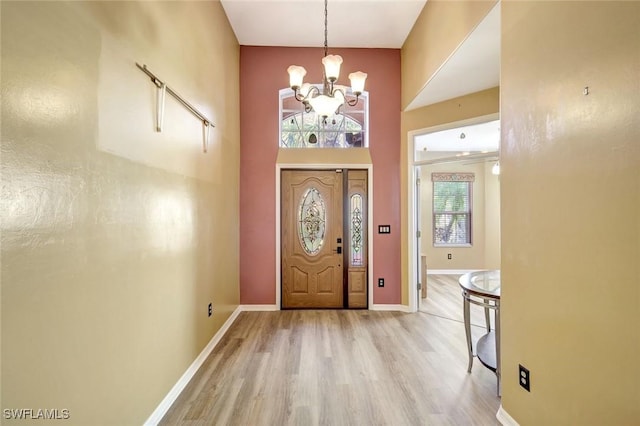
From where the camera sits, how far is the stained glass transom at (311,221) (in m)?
4.37

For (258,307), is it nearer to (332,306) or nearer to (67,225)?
(332,306)

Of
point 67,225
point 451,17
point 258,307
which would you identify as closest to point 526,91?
point 451,17

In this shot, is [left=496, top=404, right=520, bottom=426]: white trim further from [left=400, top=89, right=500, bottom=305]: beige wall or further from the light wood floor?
[left=400, top=89, right=500, bottom=305]: beige wall

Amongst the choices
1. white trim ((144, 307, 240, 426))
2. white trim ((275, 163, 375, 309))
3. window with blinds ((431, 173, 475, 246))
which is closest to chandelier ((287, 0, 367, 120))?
white trim ((275, 163, 375, 309))

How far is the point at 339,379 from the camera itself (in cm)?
247

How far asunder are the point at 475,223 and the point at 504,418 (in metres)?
5.71

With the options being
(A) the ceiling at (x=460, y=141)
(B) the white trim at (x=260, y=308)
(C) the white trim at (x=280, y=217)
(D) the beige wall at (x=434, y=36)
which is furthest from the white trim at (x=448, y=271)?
(D) the beige wall at (x=434, y=36)

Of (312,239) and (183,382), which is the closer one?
(183,382)

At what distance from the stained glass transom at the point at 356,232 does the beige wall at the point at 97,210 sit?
7.83 feet

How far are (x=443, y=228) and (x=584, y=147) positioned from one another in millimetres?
A: 5935

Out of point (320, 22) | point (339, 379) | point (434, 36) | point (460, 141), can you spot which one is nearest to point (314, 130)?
point (320, 22)

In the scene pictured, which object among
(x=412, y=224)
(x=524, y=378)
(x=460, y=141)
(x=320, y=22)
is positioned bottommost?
(x=524, y=378)

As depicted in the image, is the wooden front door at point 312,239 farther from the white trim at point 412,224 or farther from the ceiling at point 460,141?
the ceiling at point 460,141

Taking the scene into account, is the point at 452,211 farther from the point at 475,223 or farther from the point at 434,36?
the point at 434,36
